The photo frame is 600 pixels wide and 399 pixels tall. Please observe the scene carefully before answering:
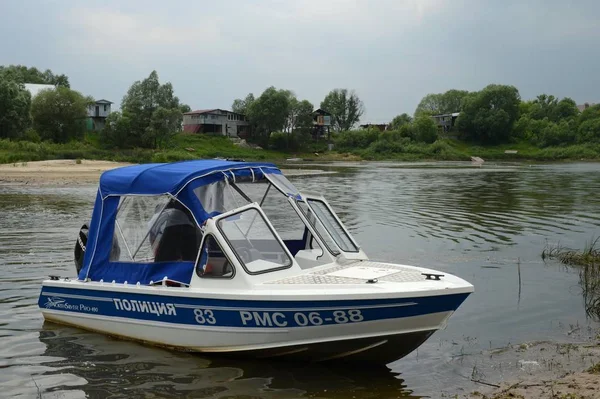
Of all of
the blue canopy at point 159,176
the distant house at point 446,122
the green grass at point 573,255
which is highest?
the distant house at point 446,122

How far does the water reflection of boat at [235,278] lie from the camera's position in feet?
26.8

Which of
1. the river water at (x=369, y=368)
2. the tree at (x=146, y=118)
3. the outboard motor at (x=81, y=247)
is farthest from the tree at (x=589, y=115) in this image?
the outboard motor at (x=81, y=247)

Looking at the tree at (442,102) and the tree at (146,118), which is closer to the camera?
the tree at (146,118)

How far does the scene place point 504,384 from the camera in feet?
27.8

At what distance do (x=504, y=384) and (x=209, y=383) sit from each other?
3.79m

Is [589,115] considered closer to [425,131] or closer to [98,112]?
[425,131]

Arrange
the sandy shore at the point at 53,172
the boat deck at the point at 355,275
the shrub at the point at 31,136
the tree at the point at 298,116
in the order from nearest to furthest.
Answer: the boat deck at the point at 355,275, the sandy shore at the point at 53,172, the shrub at the point at 31,136, the tree at the point at 298,116

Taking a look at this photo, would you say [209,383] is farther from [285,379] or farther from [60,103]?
[60,103]

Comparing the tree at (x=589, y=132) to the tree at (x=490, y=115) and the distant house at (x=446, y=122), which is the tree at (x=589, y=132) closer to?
the tree at (x=490, y=115)

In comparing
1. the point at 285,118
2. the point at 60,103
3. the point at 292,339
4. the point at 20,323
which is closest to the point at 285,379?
the point at 292,339

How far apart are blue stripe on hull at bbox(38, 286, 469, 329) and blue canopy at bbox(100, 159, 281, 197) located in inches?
60.4

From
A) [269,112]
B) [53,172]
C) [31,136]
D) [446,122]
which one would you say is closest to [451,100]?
[446,122]

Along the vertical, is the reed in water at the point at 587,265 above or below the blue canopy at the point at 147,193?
below

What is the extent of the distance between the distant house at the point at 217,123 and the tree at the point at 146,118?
1755cm
